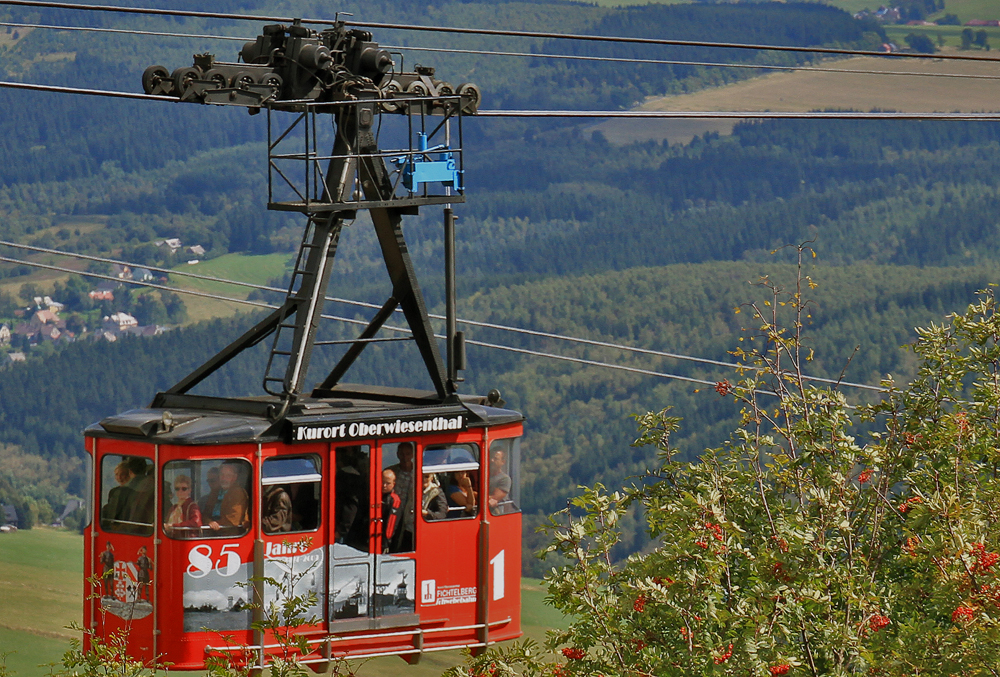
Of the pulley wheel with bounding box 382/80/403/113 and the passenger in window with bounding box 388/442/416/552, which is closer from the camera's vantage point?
the passenger in window with bounding box 388/442/416/552

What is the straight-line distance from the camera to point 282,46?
1895 centimetres

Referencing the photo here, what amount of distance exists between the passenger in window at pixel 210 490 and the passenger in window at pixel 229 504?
0.02 metres

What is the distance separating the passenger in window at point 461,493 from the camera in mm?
17938

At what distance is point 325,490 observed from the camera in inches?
668

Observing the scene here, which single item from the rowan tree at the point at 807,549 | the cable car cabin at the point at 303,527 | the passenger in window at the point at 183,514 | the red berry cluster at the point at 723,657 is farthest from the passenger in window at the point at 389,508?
the red berry cluster at the point at 723,657

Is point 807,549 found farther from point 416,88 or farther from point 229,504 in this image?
point 416,88

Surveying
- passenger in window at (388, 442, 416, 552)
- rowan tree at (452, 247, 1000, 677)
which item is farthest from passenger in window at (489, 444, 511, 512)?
rowan tree at (452, 247, 1000, 677)

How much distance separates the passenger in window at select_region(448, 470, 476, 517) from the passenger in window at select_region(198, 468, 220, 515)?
9.61 ft

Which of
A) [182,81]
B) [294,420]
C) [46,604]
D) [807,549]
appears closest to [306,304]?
[294,420]

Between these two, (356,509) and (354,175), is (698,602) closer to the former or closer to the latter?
(356,509)

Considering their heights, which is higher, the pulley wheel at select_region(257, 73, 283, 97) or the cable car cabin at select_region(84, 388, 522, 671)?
the pulley wheel at select_region(257, 73, 283, 97)

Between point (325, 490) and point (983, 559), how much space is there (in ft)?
26.3

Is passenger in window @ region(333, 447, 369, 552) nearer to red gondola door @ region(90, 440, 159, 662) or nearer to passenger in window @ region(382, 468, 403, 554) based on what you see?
passenger in window @ region(382, 468, 403, 554)

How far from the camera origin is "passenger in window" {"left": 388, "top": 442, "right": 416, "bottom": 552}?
17.5 m
